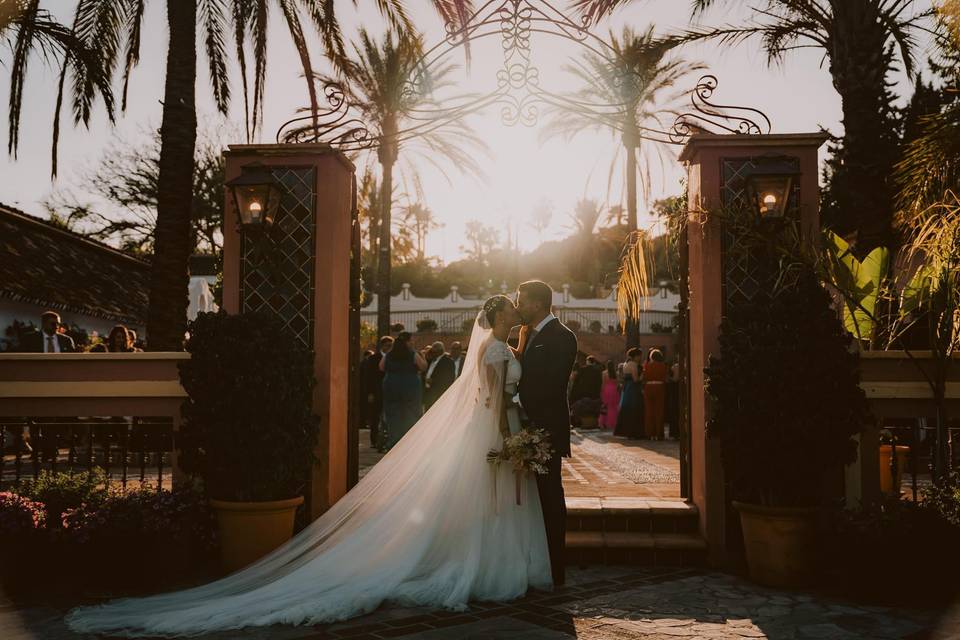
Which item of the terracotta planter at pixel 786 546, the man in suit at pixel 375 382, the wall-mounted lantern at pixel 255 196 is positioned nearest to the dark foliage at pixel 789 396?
the terracotta planter at pixel 786 546

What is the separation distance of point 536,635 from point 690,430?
3.10m

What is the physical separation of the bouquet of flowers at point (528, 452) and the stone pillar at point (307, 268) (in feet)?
5.79

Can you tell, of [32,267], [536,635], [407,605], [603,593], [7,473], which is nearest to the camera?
[536,635]

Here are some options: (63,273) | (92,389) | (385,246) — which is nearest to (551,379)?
(92,389)

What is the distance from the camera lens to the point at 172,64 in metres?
10.0

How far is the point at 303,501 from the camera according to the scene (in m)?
6.48

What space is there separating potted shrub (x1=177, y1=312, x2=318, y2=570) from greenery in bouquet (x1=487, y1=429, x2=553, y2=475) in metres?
1.63

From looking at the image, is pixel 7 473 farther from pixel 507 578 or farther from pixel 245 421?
pixel 507 578

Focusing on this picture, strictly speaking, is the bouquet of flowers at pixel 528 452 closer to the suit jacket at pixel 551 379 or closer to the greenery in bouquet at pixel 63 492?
the suit jacket at pixel 551 379

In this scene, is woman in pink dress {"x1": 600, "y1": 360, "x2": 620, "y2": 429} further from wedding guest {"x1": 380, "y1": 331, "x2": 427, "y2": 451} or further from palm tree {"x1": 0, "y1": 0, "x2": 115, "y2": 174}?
palm tree {"x1": 0, "y1": 0, "x2": 115, "y2": 174}

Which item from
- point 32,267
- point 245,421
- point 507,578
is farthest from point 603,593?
point 32,267

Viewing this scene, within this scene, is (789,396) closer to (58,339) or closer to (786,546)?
(786,546)

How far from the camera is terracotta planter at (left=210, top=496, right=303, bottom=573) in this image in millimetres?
6039

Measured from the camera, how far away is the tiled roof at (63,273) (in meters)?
19.3
